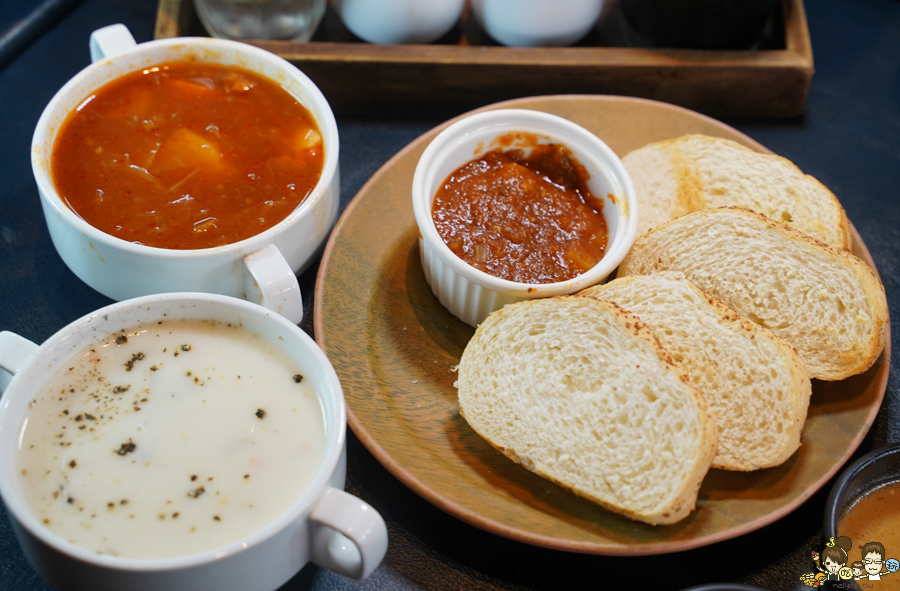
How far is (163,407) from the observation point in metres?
A: 1.68

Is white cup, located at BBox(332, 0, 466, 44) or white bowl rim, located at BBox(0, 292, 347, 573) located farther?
white cup, located at BBox(332, 0, 466, 44)

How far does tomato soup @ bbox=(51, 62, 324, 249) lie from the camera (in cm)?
211

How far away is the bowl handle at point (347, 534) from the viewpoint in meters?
1.45

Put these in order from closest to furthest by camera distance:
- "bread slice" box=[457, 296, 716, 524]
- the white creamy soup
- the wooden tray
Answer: the white creamy soup → "bread slice" box=[457, 296, 716, 524] → the wooden tray

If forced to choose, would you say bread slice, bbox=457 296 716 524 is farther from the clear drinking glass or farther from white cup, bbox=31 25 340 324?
the clear drinking glass

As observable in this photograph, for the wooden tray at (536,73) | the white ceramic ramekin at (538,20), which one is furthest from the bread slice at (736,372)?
the white ceramic ramekin at (538,20)

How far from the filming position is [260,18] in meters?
3.02

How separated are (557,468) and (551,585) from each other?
1.02 feet

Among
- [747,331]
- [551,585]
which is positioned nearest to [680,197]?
[747,331]

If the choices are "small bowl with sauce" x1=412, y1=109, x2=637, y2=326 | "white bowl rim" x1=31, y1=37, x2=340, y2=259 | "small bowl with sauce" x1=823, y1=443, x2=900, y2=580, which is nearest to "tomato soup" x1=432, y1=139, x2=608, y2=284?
"small bowl with sauce" x1=412, y1=109, x2=637, y2=326

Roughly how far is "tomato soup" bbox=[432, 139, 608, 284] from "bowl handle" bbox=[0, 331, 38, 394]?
3.87 ft

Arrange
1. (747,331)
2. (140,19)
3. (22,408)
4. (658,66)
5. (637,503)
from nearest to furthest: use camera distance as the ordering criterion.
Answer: (22,408), (637,503), (747,331), (658,66), (140,19)

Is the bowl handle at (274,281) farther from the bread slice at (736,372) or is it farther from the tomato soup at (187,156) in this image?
the bread slice at (736,372)

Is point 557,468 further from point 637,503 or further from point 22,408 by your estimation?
point 22,408
